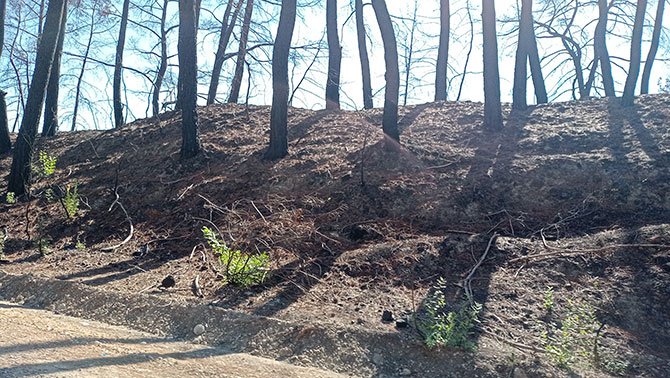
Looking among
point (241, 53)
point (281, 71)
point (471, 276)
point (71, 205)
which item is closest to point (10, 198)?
point (71, 205)

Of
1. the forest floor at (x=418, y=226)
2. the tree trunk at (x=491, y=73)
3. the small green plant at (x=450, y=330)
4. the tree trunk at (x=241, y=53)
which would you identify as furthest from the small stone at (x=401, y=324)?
the tree trunk at (x=241, y=53)

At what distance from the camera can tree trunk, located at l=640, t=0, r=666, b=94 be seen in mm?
12266

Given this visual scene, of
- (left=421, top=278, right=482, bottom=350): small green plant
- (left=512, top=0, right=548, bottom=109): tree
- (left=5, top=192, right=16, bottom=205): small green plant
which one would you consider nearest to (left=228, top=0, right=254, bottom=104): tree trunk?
(left=5, top=192, right=16, bottom=205): small green plant

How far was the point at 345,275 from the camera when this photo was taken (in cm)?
582

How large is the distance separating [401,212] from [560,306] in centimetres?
284

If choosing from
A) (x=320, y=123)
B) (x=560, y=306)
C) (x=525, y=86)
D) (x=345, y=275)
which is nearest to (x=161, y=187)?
(x=320, y=123)

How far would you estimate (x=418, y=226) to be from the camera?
6.98 meters

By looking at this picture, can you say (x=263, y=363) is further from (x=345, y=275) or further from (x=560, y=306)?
(x=560, y=306)

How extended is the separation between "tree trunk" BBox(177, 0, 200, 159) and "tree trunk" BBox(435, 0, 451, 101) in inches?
299

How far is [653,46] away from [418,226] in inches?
375

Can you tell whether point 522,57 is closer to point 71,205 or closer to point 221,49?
point 221,49

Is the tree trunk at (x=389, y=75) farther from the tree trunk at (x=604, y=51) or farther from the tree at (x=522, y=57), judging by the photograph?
the tree trunk at (x=604, y=51)

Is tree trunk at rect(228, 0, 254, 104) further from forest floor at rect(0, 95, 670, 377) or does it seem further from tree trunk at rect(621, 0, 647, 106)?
tree trunk at rect(621, 0, 647, 106)

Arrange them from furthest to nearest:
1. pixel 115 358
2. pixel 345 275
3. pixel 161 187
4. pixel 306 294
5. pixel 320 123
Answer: pixel 320 123 < pixel 161 187 < pixel 345 275 < pixel 306 294 < pixel 115 358
